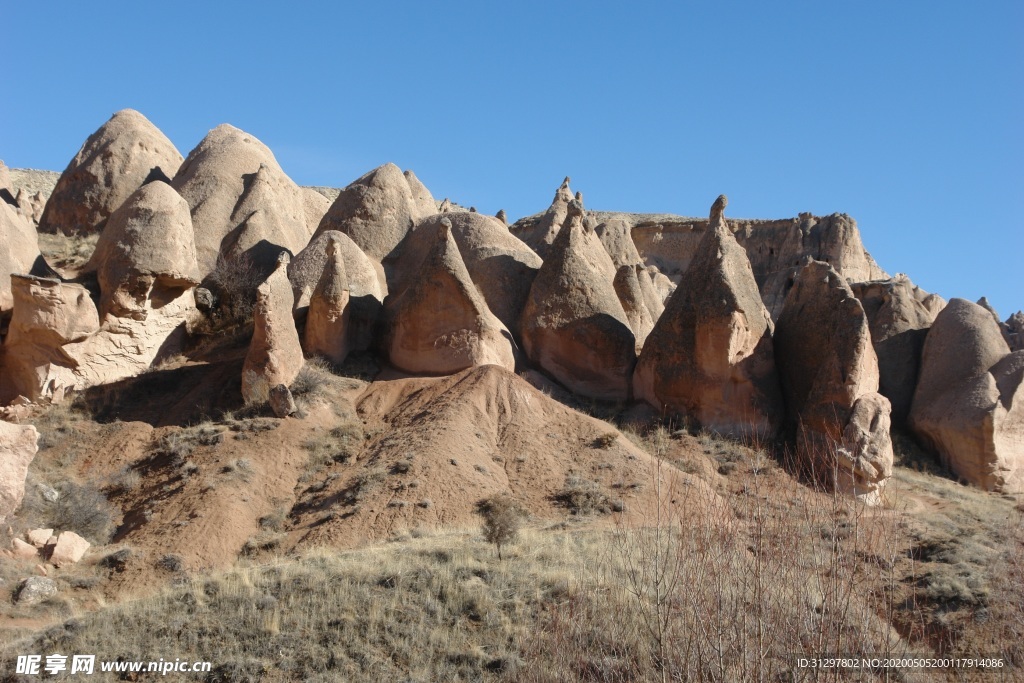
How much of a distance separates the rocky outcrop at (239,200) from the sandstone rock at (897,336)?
14862mm

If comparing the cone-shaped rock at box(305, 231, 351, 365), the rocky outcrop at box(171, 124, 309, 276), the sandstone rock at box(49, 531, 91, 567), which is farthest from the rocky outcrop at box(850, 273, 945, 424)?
the sandstone rock at box(49, 531, 91, 567)

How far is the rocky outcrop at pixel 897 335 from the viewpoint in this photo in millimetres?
22078

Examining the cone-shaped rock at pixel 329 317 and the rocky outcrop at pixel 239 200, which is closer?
the cone-shaped rock at pixel 329 317

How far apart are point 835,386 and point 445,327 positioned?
7902mm

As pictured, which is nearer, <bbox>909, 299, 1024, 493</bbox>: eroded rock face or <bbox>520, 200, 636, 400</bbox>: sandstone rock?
<bbox>909, 299, 1024, 493</bbox>: eroded rock face

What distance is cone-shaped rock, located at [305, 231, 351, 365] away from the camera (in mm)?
20141

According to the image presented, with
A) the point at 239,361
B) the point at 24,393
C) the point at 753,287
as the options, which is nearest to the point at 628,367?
the point at 753,287

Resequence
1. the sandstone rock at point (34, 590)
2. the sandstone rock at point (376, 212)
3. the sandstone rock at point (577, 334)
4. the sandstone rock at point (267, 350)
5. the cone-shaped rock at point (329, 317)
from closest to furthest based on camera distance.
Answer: the sandstone rock at point (34, 590)
the sandstone rock at point (267, 350)
the cone-shaped rock at point (329, 317)
the sandstone rock at point (577, 334)
the sandstone rock at point (376, 212)

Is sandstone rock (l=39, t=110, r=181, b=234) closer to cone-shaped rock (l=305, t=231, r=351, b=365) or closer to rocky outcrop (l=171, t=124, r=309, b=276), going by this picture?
rocky outcrop (l=171, t=124, r=309, b=276)

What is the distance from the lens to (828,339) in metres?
19.7

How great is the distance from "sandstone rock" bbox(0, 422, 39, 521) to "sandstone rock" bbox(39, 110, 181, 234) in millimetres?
16377

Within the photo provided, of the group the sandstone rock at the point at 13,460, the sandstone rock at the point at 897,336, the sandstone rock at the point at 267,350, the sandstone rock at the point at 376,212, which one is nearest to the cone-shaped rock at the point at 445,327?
the sandstone rock at the point at 267,350

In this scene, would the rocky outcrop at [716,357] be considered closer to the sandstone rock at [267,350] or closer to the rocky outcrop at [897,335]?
the rocky outcrop at [897,335]

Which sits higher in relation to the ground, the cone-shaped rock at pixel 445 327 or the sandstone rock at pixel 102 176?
the sandstone rock at pixel 102 176
